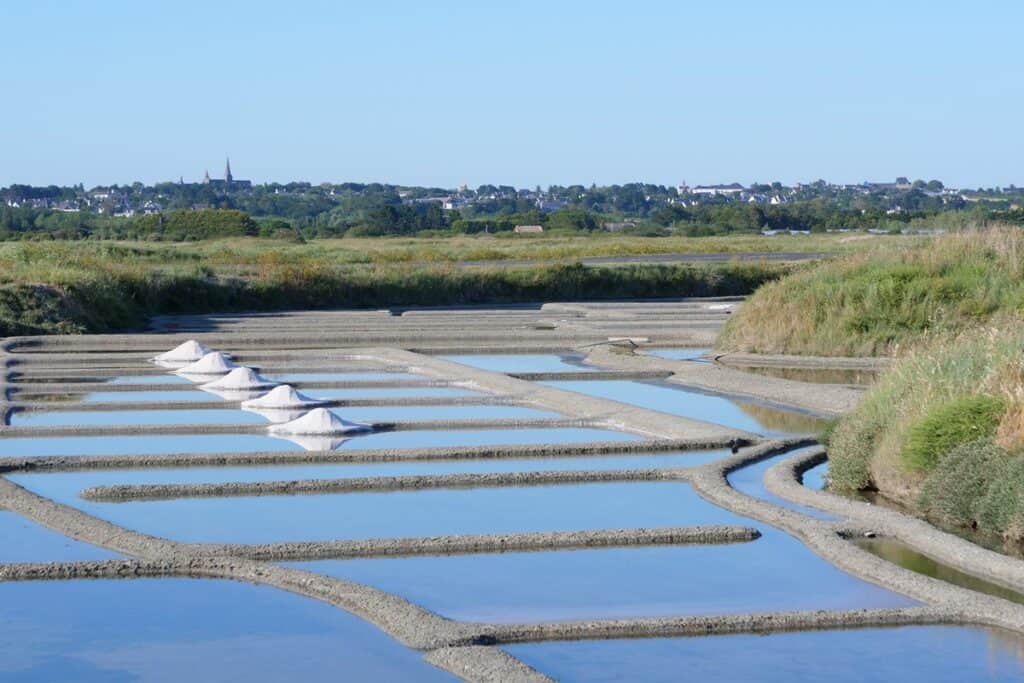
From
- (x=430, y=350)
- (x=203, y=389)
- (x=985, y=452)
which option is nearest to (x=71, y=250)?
(x=430, y=350)

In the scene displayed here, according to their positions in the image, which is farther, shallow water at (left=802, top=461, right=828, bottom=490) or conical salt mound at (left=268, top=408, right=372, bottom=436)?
conical salt mound at (left=268, top=408, right=372, bottom=436)

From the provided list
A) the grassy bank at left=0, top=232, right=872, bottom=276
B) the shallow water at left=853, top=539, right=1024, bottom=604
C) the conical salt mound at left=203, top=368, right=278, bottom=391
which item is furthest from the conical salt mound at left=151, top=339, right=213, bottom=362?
the grassy bank at left=0, top=232, right=872, bottom=276

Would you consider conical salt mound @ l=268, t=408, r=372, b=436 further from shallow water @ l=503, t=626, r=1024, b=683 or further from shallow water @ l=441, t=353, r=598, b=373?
shallow water @ l=503, t=626, r=1024, b=683

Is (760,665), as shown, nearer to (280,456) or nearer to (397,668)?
(397,668)

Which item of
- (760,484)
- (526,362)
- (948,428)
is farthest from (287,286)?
(948,428)

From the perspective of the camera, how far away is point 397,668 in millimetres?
6824

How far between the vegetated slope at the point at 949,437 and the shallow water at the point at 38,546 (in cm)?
488

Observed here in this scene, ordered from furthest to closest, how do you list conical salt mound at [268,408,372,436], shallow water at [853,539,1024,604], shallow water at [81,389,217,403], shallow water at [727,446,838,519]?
shallow water at [81,389,217,403]
conical salt mound at [268,408,372,436]
shallow water at [727,446,838,519]
shallow water at [853,539,1024,604]

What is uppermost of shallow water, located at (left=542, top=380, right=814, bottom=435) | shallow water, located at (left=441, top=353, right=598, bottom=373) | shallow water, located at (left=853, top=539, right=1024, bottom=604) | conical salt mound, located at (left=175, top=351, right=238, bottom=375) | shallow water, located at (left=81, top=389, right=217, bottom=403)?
conical salt mound, located at (left=175, top=351, right=238, bottom=375)

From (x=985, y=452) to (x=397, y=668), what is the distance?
4.44 meters

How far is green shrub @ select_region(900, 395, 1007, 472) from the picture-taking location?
1014cm

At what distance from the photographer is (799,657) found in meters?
7.01

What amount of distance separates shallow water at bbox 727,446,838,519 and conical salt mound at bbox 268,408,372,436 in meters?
3.53

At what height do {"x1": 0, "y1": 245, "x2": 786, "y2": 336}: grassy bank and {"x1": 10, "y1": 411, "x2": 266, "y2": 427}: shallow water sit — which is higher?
{"x1": 0, "y1": 245, "x2": 786, "y2": 336}: grassy bank
